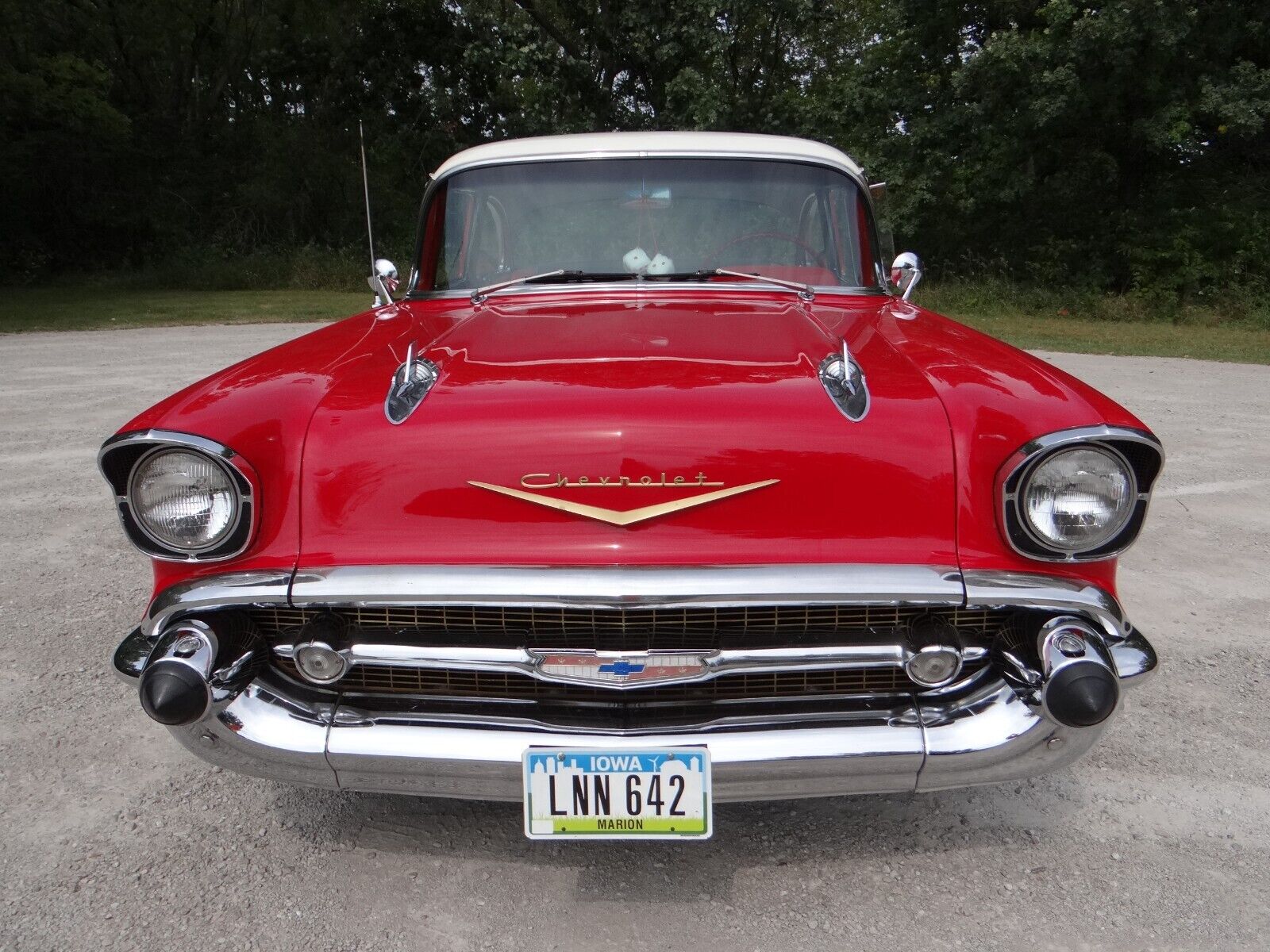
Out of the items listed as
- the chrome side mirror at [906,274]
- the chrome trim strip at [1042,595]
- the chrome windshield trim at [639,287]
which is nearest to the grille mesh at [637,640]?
the chrome trim strip at [1042,595]

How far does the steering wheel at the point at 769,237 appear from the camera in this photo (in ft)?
9.64

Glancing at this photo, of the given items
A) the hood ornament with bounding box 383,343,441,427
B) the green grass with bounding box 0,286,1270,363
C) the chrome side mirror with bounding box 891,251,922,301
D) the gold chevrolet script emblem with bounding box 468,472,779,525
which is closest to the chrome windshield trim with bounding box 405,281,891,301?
the chrome side mirror with bounding box 891,251,922,301

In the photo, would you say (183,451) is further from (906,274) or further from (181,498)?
(906,274)

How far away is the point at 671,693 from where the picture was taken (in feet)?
6.13

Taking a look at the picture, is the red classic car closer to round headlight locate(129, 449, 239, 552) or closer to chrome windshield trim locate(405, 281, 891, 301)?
round headlight locate(129, 449, 239, 552)

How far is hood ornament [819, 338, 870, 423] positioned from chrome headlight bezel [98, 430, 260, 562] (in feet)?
3.72

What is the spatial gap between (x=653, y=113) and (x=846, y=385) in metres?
18.1

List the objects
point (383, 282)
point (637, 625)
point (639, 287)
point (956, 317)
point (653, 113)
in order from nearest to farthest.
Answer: point (637, 625) < point (639, 287) < point (383, 282) < point (956, 317) < point (653, 113)

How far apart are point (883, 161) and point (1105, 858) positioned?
15.6 meters

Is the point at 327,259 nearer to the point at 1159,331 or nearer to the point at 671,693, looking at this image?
the point at 1159,331

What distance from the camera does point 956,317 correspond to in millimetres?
14078

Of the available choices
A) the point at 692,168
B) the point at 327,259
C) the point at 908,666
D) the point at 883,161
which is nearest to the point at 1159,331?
the point at 883,161

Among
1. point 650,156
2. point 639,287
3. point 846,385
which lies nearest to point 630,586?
point 846,385

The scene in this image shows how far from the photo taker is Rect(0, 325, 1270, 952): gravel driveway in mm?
1917
